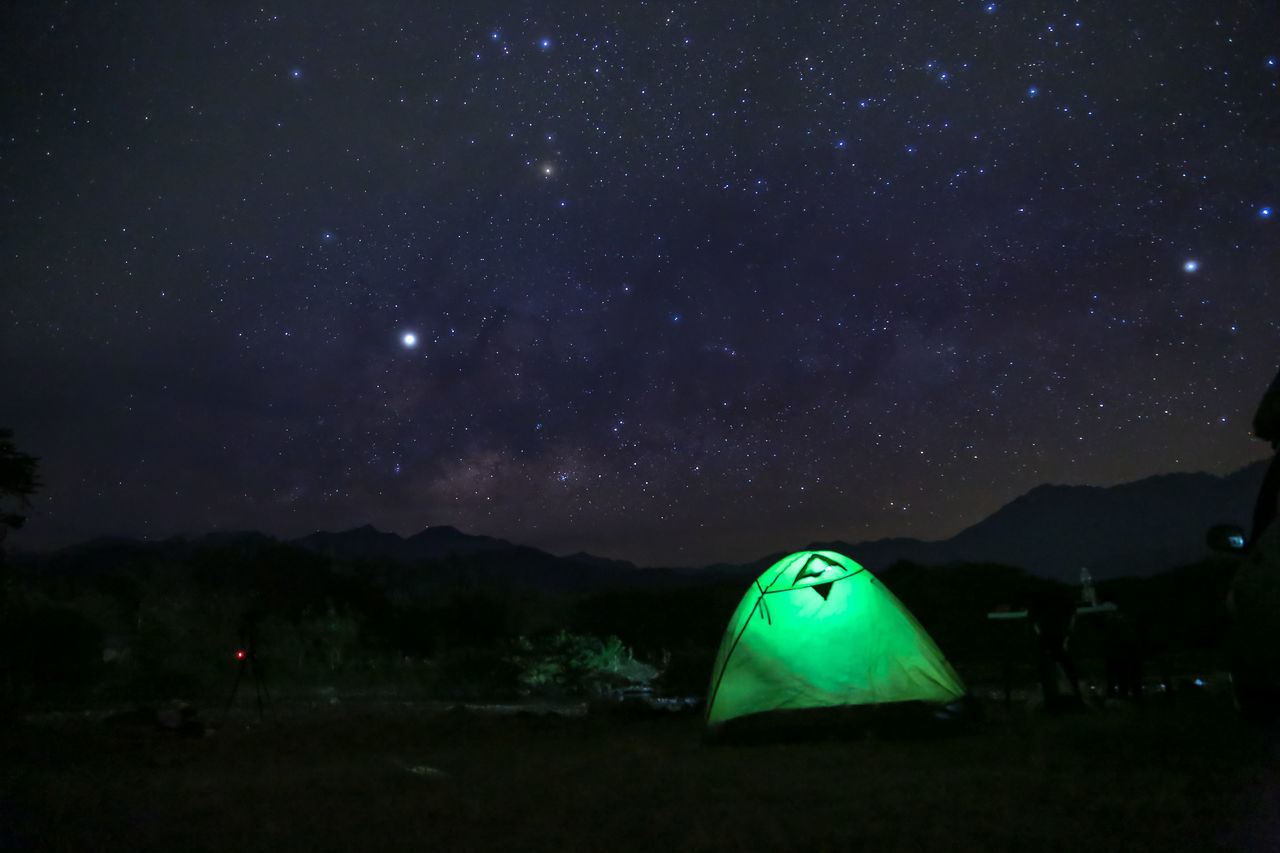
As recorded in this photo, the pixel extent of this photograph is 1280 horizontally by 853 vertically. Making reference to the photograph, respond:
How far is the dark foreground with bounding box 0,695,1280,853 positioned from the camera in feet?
17.2

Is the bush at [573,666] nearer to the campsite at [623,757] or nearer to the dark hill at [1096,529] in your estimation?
the campsite at [623,757]

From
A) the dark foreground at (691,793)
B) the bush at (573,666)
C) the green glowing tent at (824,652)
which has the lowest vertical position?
the bush at (573,666)

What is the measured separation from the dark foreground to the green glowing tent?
56cm

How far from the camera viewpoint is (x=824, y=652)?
10.1 meters

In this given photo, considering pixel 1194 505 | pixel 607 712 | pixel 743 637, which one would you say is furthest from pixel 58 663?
pixel 1194 505

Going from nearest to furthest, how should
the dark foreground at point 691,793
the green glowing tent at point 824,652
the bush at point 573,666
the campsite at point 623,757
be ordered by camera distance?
the dark foreground at point 691,793 < the campsite at point 623,757 < the green glowing tent at point 824,652 < the bush at point 573,666

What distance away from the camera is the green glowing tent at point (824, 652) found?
32.3 feet

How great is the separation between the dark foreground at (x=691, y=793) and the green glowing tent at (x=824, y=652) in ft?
1.85

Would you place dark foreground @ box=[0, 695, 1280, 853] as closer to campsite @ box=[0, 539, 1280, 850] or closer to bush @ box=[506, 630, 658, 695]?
campsite @ box=[0, 539, 1280, 850]

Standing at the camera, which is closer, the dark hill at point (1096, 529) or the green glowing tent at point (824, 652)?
the green glowing tent at point (824, 652)

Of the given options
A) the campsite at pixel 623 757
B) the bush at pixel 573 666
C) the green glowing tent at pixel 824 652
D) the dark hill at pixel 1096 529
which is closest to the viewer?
the campsite at pixel 623 757

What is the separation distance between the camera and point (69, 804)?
7.08m

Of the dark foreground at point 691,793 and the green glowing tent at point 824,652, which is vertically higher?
the green glowing tent at point 824,652

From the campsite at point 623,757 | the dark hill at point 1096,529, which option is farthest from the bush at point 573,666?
the dark hill at point 1096,529
